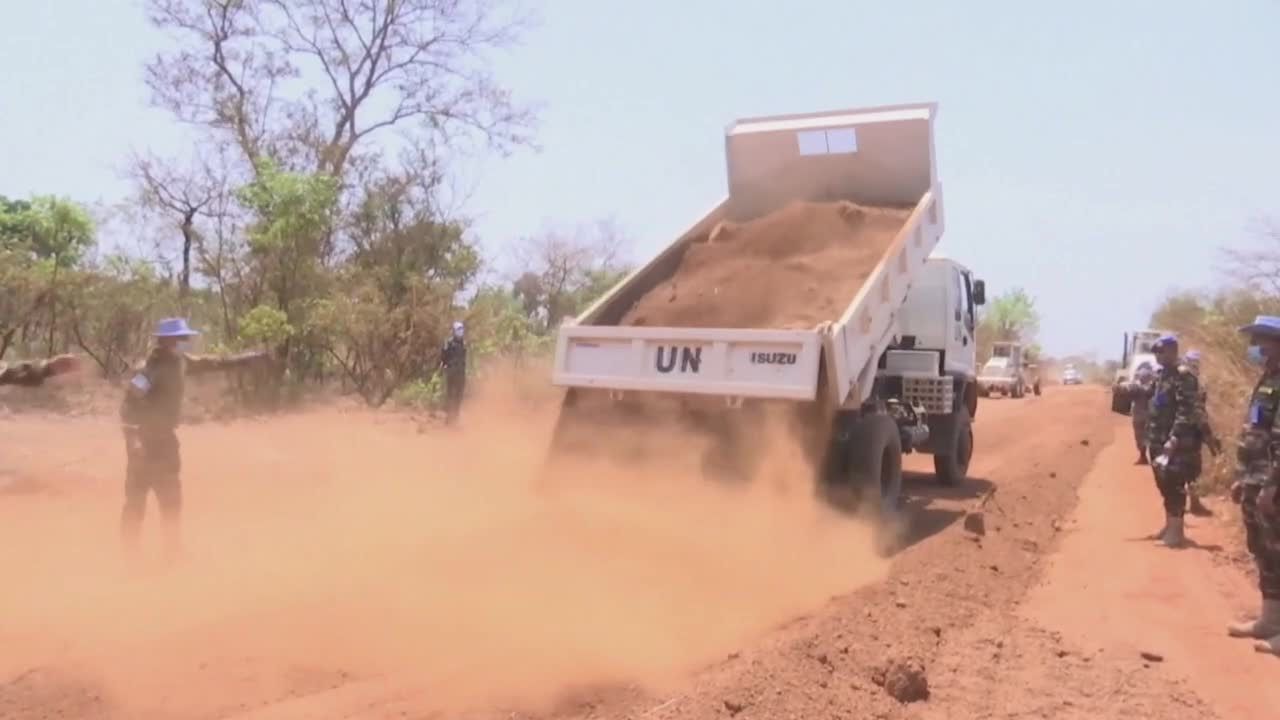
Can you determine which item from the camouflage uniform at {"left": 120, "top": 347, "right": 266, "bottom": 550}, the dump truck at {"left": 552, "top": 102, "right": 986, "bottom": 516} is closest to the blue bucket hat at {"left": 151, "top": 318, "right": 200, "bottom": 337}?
the camouflage uniform at {"left": 120, "top": 347, "right": 266, "bottom": 550}

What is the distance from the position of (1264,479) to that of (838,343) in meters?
2.91

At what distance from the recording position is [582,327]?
902cm

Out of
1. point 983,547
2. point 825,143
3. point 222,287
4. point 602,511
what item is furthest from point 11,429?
point 983,547

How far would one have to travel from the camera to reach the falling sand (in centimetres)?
501

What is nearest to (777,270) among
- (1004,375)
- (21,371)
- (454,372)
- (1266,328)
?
(1266,328)

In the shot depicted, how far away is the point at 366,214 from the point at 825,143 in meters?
12.0

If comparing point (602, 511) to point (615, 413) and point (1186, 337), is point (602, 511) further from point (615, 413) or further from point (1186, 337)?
point (1186, 337)

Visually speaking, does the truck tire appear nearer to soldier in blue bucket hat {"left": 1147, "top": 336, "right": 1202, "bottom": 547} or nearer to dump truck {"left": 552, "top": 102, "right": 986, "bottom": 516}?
dump truck {"left": 552, "top": 102, "right": 986, "bottom": 516}

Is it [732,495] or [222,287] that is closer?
[732,495]

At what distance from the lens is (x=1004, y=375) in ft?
127

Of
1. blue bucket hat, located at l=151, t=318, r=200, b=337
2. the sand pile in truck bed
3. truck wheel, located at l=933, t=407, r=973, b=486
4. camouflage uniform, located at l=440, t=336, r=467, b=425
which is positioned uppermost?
the sand pile in truck bed

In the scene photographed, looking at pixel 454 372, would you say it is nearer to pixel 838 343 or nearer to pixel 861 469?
pixel 861 469

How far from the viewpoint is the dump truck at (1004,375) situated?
1513 inches

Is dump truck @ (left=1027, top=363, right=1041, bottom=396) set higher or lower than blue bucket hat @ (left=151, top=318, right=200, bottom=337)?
lower
